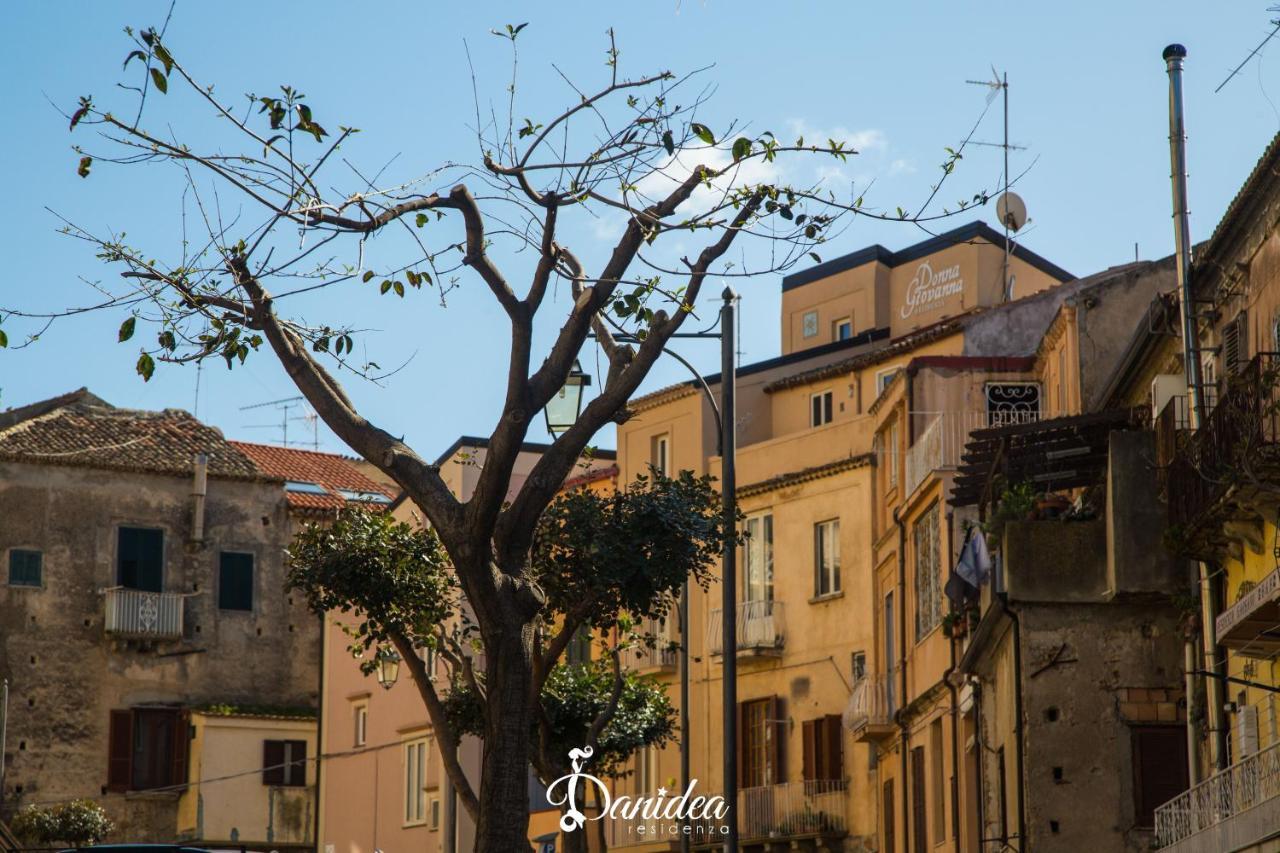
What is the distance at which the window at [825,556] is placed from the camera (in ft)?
139

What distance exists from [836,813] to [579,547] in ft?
60.7

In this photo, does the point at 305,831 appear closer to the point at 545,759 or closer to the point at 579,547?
the point at 545,759

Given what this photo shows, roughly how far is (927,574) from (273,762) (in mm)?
23468

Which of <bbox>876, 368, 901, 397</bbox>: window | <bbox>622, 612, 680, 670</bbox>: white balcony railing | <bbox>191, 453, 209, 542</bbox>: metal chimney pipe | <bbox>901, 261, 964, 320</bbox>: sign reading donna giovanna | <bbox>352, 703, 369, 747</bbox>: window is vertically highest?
<bbox>901, 261, 964, 320</bbox>: sign reading donna giovanna

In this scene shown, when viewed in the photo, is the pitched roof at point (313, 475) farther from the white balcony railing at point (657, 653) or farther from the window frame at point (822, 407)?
the window frame at point (822, 407)

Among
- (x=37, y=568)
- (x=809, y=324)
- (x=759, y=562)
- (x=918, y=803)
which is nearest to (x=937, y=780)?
(x=918, y=803)

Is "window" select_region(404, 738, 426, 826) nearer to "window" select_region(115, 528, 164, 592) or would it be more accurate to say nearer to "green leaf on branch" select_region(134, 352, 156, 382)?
"window" select_region(115, 528, 164, 592)

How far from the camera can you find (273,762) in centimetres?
5269

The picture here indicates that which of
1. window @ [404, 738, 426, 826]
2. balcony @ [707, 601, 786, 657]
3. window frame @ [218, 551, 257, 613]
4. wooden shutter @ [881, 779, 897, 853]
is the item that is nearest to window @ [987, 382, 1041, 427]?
wooden shutter @ [881, 779, 897, 853]

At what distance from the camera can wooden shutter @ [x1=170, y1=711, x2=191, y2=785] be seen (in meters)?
51.4

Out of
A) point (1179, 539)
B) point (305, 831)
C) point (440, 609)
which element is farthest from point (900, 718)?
point (305, 831)

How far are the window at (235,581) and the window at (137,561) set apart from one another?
5.24ft

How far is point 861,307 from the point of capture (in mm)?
51812

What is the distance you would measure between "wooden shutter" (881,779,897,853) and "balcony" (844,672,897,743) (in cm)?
94
